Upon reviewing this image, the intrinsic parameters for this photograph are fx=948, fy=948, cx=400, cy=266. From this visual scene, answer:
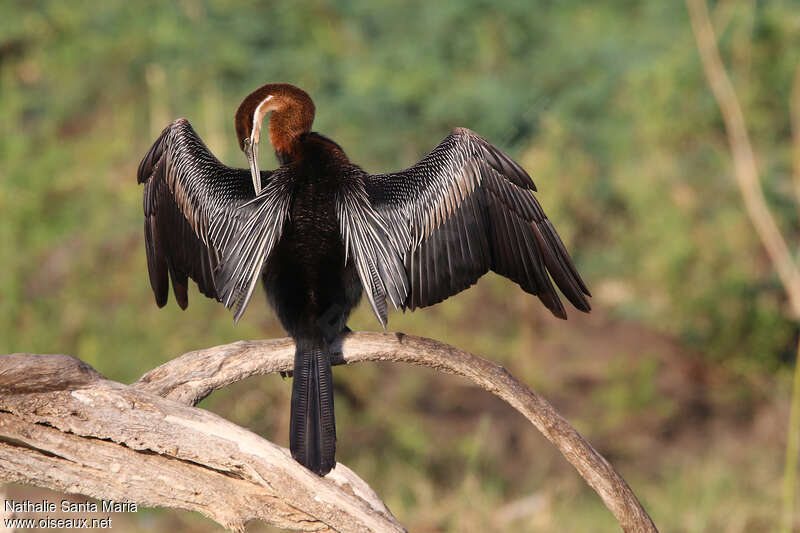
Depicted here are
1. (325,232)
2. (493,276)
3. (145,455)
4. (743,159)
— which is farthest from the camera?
(493,276)

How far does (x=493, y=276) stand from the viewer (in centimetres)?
862

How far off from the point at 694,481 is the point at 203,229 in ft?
15.4

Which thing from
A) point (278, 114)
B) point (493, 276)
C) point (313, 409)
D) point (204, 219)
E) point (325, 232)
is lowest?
point (313, 409)

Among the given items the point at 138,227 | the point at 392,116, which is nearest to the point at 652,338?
the point at 392,116

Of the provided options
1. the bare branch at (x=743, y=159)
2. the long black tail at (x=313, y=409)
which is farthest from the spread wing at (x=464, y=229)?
the bare branch at (x=743, y=159)

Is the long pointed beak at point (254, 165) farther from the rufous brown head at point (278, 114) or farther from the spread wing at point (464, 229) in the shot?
the spread wing at point (464, 229)

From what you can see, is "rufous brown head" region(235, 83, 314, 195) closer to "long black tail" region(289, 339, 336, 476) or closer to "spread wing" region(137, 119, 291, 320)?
"spread wing" region(137, 119, 291, 320)

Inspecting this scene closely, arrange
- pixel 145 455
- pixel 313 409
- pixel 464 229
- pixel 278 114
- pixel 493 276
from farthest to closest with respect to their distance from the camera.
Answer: pixel 493 276
pixel 278 114
pixel 464 229
pixel 313 409
pixel 145 455

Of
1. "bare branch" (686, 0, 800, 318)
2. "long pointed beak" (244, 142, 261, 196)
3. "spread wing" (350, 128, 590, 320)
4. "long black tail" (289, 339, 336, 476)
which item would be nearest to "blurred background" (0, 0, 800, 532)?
"bare branch" (686, 0, 800, 318)

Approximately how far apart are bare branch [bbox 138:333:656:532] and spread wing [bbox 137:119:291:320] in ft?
0.68

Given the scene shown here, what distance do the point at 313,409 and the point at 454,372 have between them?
50 cm

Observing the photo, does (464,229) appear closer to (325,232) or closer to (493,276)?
(325,232)

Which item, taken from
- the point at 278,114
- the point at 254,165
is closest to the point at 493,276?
the point at 278,114

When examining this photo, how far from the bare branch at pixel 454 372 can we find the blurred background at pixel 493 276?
2.90m
